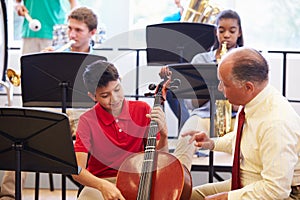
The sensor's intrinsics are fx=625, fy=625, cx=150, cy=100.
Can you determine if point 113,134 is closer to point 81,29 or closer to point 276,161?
point 276,161

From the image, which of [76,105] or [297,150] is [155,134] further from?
[76,105]

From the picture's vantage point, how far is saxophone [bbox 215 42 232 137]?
3609mm

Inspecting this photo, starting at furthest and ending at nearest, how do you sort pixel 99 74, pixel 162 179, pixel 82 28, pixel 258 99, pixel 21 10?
pixel 21 10 → pixel 82 28 → pixel 99 74 → pixel 162 179 → pixel 258 99

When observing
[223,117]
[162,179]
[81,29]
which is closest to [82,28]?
[81,29]

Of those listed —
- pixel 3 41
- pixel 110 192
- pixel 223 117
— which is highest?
pixel 3 41

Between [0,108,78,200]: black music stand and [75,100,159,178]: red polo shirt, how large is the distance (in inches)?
15.2

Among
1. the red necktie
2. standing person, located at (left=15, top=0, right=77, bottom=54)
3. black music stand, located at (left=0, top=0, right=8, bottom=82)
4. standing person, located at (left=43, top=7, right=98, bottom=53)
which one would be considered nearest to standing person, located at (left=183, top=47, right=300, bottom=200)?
the red necktie

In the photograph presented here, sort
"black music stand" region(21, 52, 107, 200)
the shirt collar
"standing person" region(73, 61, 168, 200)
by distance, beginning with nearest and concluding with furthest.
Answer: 1. the shirt collar
2. "standing person" region(73, 61, 168, 200)
3. "black music stand" region(21, 52, 107, 200)

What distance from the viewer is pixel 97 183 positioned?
2.67 metres

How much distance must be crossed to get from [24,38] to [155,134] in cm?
249

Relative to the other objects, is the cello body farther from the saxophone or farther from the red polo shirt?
the saxophone

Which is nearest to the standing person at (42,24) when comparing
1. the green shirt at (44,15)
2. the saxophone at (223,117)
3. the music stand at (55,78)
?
the green shirt at (44,15)

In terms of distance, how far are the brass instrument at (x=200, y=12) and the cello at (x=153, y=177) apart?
1759mm

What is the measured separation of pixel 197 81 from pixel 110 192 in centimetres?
80
